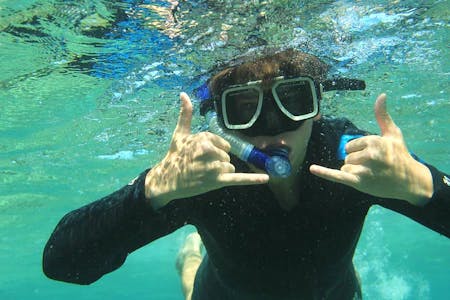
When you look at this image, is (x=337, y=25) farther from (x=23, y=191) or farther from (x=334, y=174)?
(x=23, y=191)

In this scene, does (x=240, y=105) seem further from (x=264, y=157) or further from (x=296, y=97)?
(x=264, y=157)

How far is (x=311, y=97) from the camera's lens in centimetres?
473

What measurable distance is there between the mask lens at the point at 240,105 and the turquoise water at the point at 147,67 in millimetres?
3073

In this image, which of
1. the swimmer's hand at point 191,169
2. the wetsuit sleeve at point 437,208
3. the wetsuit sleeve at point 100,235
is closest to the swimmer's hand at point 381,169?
the wetsuit sleeve at point 437,208

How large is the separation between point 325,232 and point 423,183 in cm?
152

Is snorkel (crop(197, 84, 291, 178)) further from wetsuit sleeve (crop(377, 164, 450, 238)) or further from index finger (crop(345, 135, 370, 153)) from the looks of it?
wetsuit sleeve (crop(377, 164, 450, 238))

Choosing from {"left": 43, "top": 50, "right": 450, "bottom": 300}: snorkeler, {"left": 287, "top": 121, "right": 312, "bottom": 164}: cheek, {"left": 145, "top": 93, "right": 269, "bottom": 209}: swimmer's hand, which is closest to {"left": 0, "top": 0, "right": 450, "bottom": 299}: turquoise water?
{"left": 43, "top": 50, "right": 450, "bottom": 300}: snorkeler

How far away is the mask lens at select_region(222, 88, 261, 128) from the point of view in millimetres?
4668

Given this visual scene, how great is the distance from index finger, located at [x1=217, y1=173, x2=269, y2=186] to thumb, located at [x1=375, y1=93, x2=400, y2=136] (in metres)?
1.27

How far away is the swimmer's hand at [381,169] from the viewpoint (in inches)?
139

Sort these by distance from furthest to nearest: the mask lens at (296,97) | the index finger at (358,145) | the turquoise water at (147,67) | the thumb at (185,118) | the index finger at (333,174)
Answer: the turquoise water at (147,67), the mask lens at (296,97), the thumb at (185,118), the index finger at (358,145), the index finger at (333,174)

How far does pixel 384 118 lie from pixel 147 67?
7066 millimetres

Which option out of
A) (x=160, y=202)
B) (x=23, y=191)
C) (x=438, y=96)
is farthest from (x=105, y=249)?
(x=23, y=191)

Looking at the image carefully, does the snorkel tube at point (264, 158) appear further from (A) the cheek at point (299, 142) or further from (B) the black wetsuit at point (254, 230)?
(B) the black wetsuit at point (254, 230)
